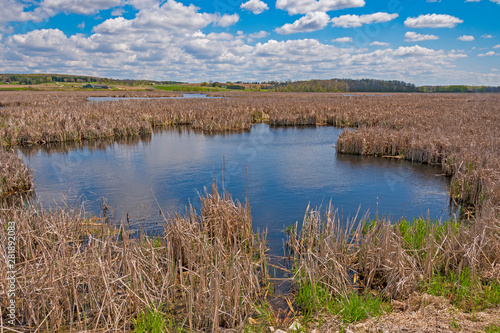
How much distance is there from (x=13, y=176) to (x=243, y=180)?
8.96 m

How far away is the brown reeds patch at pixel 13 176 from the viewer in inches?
457

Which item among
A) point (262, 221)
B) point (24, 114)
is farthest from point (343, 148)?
point (24, 114)

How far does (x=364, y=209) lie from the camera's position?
33.5 ft

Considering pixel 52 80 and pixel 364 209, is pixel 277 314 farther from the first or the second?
pixel 52 80

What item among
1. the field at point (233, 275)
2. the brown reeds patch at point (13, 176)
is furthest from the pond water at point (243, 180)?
the field at point (233, 275)

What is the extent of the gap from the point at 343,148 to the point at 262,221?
11.5 meters

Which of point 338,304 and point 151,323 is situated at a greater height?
point 338,304

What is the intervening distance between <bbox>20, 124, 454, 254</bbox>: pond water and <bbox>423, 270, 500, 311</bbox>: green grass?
234 centimetres

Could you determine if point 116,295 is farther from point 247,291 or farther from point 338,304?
point 338,304

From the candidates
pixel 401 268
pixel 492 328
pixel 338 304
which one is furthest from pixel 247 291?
pixel 492 328

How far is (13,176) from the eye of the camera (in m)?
11.8

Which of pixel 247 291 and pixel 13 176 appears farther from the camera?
pixel 13 176

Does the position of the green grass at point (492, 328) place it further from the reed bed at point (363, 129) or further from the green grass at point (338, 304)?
the reed bed at point (363, 129)

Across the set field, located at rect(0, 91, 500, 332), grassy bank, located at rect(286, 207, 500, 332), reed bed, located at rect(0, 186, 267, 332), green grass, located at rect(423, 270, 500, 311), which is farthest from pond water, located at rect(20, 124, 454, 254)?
reed bed, located at rect(0, 186, 267, 332)
